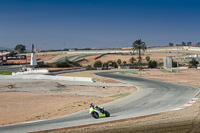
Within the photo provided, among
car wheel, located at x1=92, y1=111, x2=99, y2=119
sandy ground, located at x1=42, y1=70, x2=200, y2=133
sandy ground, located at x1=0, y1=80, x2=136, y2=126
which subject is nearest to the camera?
sandy ground, located at x1=42, y1=70, x2=200, y2=133

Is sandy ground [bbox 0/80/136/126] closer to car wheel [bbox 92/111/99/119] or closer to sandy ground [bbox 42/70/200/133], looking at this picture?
car wheel [bbox 92/111/99/119]

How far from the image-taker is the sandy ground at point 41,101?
21.5m

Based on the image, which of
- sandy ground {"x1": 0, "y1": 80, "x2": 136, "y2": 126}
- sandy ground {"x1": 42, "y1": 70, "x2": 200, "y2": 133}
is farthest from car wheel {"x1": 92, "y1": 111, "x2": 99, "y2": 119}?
sandy ground {"x1": 0, "y1": 80, "x2": 136, "y2": 126}

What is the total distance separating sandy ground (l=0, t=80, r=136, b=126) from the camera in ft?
70.5

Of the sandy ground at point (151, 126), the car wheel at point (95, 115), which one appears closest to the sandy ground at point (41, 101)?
the car wheel at point (95, 115)

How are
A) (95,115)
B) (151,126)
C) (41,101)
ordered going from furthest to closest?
(41,101)
(95,115)
(151,126)

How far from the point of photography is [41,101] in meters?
28.6

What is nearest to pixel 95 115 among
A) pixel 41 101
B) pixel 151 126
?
pixel 151 126

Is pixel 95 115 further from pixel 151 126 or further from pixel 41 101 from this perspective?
pixel 41 101

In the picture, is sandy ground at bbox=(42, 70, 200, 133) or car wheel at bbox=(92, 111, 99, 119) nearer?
sandy ground at bbox=(42, 70, 200, 133)

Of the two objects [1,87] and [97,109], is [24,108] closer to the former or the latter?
[97,109]

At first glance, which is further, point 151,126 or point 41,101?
point 41,101

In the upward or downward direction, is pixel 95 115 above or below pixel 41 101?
above

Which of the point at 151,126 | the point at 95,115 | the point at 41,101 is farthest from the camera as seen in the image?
the point at 41,101
